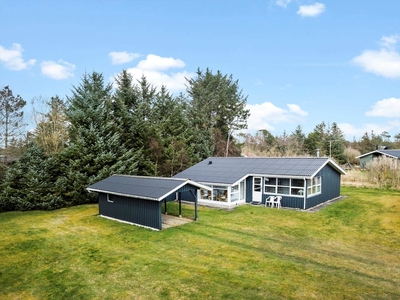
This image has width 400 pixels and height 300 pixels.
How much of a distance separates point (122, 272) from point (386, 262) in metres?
8.65

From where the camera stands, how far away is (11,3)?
14.3 meters

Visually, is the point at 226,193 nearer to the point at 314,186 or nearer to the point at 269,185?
the point at 269,185

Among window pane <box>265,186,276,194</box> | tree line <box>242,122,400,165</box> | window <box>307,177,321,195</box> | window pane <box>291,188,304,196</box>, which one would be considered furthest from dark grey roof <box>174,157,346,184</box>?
tree line <box>242,122,400,165</box>

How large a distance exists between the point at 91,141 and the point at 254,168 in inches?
472

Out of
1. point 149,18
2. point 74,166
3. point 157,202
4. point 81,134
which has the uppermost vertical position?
point 149,18

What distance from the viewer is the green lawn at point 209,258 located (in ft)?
22.0

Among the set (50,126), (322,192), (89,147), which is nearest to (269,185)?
(322,192)

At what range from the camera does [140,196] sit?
466 inches

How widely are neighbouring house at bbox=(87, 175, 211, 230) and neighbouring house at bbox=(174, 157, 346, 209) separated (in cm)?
392

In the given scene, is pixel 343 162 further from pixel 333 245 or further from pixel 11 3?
pixel 11 3

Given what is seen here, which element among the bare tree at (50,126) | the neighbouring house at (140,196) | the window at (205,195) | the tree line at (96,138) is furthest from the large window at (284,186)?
the bare tree at (50,126)

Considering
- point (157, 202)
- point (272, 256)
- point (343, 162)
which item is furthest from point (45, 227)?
point (343, 162)

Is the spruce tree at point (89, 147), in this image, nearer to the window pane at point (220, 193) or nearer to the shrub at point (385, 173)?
the window pane at point (220, 193)

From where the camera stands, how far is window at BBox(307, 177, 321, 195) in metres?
16.3
